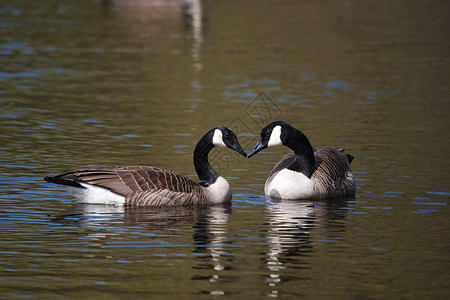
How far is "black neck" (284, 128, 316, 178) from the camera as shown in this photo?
53.0 feet

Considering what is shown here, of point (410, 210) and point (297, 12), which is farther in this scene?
point (297, 12)

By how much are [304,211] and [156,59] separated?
21454 millimetres

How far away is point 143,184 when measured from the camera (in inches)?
581

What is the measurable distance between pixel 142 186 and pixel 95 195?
0.79m

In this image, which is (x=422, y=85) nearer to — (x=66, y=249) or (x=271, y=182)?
(x=271, y=182)

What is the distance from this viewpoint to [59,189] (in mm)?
16422

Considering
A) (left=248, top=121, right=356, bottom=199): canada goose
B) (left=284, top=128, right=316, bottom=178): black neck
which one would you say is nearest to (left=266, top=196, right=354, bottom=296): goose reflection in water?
(left=248, top=121, right=356, bottom=199): canada goose

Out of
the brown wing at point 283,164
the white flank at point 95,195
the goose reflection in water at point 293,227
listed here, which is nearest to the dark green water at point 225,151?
the goose reflection in water at point 293,227

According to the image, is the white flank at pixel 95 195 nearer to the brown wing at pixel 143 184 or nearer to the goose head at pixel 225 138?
the brown wing at pixel 143 184

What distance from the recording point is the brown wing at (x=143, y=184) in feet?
47.6

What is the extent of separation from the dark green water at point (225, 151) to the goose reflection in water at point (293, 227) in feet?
0.14

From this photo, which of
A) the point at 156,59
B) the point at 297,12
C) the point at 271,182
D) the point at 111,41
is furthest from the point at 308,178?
the point at 297,12

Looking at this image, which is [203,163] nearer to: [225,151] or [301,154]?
[301,154]

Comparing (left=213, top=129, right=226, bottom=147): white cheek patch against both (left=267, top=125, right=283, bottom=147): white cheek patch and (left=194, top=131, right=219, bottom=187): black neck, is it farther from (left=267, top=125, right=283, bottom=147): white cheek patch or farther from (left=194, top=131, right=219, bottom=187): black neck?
(left=267, top=125, right=283, bottom=147): white cheek patch
